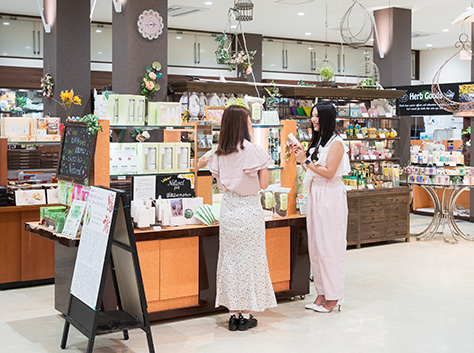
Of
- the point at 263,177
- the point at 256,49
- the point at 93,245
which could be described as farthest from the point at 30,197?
the point at 256,49

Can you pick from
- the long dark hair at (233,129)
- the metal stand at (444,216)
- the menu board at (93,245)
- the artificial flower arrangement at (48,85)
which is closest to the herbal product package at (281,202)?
the long dark hair at (233,129)

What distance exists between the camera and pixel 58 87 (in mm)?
9727

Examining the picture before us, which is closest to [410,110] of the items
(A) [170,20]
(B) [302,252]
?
(A) [170,20]

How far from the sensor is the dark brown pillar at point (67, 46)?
31.5 feet

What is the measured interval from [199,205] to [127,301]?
3.70ft

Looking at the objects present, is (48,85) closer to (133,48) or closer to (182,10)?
(133,48)

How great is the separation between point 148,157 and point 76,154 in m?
0.55

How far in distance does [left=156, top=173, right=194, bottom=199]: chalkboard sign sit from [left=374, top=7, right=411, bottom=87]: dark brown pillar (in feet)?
24.1

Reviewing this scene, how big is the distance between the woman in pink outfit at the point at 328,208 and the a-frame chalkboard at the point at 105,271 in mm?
1772

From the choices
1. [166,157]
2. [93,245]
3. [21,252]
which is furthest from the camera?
[21,252]

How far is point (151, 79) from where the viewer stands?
290 inches

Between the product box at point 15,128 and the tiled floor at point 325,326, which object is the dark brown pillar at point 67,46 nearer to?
the product box at point 15,128

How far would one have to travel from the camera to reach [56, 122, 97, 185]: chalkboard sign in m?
4.68

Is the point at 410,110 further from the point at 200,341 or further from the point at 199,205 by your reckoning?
the point at 200,341
